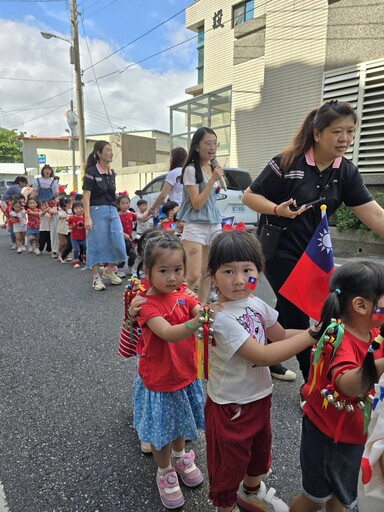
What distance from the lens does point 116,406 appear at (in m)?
2.49

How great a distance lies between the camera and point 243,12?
1387 centimetres

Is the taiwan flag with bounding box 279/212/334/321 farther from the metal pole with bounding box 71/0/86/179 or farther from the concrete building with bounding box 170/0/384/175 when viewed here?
the metal pole with bounding box 71/0/86/179

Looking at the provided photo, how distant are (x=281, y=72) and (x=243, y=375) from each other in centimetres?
1144

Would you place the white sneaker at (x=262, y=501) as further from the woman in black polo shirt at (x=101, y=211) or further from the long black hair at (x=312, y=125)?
the woman in black polo shirt at (x=101, y=211)

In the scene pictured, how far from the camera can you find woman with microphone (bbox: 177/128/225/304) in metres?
3.41

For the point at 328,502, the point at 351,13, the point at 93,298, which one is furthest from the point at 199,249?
the point at 351,13

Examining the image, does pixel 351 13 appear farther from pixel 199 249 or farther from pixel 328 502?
pixel 328 502

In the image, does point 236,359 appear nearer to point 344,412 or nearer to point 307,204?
point 344,412

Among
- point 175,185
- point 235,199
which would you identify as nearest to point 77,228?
point 175,185

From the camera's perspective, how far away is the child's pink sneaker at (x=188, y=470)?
183 centimetres

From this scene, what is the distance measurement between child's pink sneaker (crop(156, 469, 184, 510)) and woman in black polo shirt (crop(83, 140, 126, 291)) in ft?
11.8

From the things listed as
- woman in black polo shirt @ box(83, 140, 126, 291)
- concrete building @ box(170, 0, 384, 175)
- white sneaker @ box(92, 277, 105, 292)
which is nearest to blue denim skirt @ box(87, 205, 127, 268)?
woman in black polo shirt @ box(83, 140, 126, 291)

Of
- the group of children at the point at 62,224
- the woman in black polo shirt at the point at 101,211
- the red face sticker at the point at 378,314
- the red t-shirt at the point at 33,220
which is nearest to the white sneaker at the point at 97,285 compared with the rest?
the woman in black polo shirt at the point at 101,211

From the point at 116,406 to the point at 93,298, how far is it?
2.58 metres
